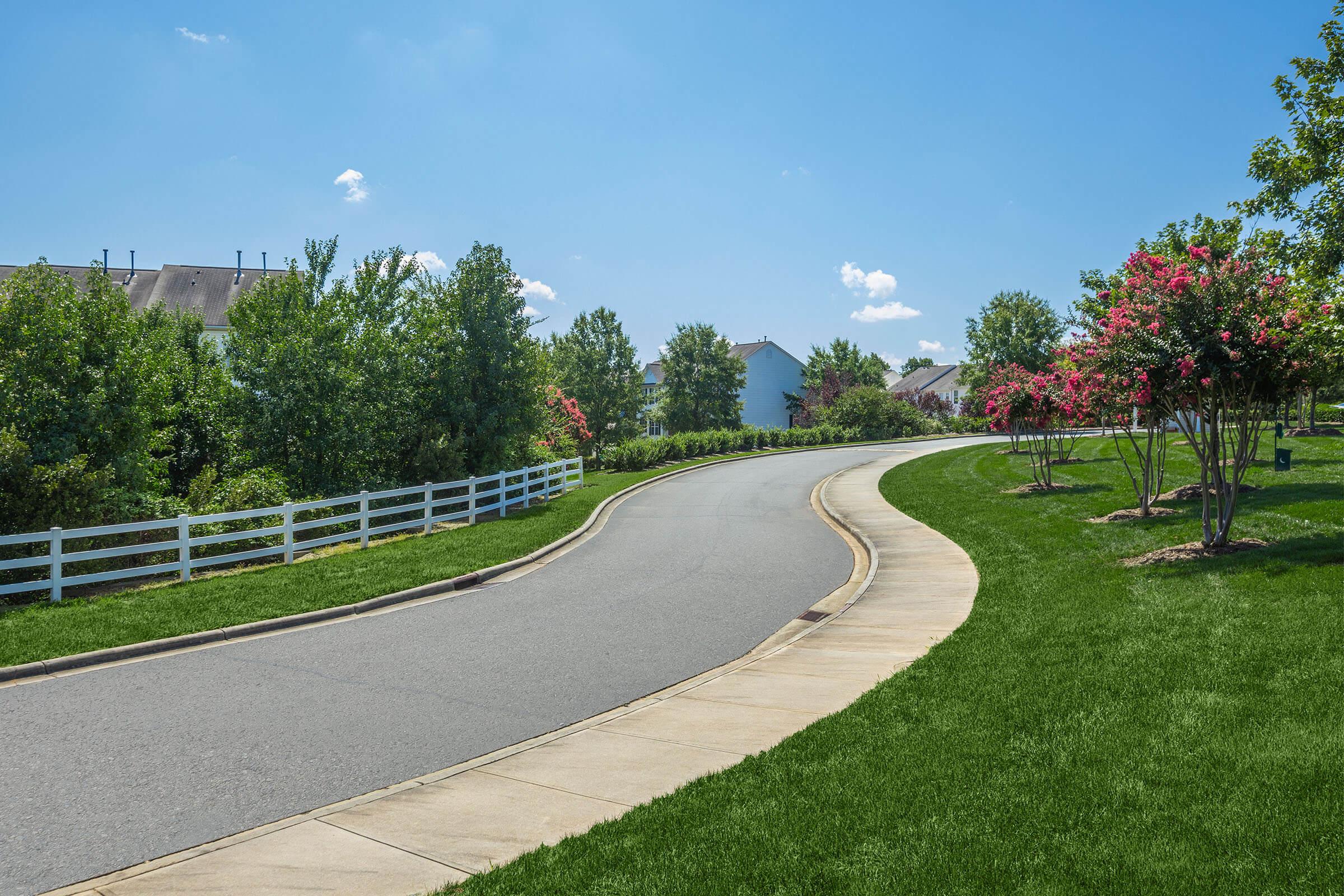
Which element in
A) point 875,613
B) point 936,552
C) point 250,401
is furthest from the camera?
point 250,401

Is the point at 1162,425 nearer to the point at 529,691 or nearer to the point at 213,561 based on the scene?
the point at 529,691

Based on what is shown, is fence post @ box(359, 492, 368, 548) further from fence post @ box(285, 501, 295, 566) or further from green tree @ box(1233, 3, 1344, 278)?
green tree @ box(1233, 3, 1344, 278)

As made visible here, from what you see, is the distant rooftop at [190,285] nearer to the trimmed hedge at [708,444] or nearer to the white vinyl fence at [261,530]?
the trimmed hedge at [708,444]

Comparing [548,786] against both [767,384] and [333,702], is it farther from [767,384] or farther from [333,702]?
[767,384]

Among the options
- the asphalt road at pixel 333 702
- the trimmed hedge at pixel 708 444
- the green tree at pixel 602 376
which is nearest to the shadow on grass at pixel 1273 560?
the asphalt road at pixel 333 702

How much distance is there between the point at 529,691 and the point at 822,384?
71465 millimetres

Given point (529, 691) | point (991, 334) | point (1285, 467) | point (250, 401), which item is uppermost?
point (991, 334)

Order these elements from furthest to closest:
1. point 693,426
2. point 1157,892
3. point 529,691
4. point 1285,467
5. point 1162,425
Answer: point 693,426, point 1285,467, point 1162,425, point 529,691, point 1157,892

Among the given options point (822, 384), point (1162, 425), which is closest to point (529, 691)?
point (1162, 425)

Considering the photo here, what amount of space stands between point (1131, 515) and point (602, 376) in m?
35.2

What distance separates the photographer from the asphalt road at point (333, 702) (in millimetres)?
5609

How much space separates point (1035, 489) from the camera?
23.8m

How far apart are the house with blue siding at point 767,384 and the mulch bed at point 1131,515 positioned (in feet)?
199

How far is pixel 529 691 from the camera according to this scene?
8.17m
